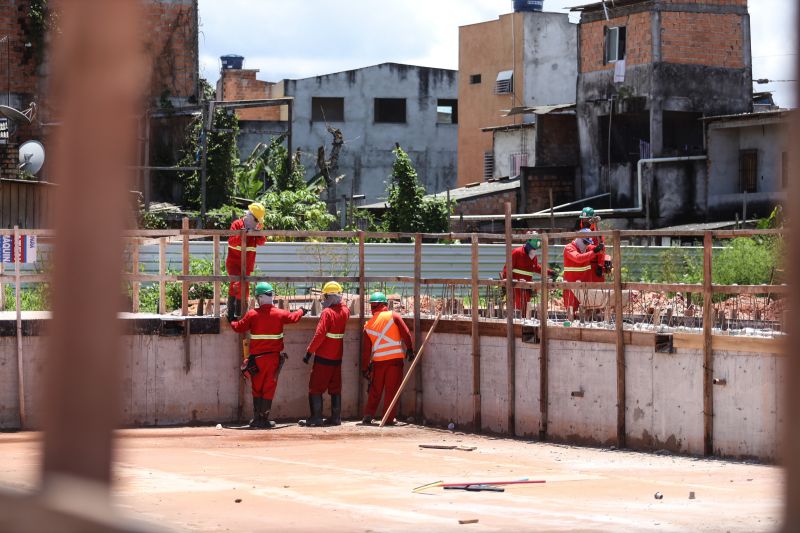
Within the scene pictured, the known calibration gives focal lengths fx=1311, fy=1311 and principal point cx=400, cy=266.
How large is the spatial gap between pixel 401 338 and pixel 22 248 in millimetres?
4901

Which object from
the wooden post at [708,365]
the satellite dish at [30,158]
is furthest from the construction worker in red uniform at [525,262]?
the satellite dish at [30,158]

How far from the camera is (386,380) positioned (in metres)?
16.8

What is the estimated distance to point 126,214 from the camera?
227cm

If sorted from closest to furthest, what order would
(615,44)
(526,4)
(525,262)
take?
(525,262) < (615,44) < (526,4)

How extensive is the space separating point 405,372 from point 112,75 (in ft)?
50.2

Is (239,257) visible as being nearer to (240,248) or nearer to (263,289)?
(240,248)

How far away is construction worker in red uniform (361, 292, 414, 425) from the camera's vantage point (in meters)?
16.7

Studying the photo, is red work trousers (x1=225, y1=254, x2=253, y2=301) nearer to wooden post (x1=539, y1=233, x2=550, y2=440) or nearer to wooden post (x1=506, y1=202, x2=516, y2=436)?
wooden post (x1=506, y1=202, x2=516, y2=436)

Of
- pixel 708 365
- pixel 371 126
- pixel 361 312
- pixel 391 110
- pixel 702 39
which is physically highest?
pixel 702 39

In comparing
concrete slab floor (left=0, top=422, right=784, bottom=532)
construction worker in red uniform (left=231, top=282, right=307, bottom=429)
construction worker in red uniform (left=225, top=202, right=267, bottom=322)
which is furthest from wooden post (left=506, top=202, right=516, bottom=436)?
construction worker in red uniform (left=225, top=202, right=267, bottom=322)

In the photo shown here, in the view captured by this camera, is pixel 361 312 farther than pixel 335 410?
Yes

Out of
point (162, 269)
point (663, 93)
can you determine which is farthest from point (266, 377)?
point (663, 93)

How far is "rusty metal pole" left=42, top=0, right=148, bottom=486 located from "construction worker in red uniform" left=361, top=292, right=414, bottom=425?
14.4 meters

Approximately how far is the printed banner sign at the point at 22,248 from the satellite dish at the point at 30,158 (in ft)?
34.1
